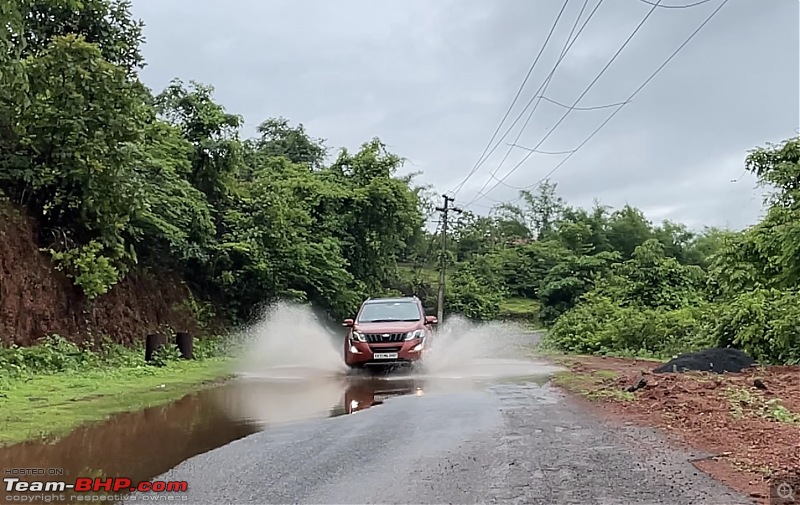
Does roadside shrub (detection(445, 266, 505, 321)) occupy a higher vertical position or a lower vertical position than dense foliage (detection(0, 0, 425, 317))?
lower

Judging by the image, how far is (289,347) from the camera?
24.9 metres

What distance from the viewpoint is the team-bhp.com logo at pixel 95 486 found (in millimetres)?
5863

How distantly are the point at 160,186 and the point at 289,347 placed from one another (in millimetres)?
6598

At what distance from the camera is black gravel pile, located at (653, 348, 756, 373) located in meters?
14.5

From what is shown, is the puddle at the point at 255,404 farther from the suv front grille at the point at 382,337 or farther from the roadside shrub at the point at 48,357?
the roadside shrub at the point at 48,357

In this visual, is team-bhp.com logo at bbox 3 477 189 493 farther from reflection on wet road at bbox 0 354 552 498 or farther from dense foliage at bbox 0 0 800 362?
dense foliage at bbox 0 0 800 362

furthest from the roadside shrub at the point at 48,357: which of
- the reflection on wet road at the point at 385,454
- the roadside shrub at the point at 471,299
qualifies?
the roadside shrub at the point at 471,299

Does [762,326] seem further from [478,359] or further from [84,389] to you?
[84,389]

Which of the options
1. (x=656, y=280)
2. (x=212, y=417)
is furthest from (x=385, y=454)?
(x=656, y=280)

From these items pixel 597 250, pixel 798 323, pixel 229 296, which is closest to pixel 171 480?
pixel 798 323

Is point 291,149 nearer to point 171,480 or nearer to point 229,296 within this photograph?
point 229,296

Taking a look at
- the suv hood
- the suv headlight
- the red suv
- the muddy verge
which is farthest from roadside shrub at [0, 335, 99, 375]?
the muddy verge

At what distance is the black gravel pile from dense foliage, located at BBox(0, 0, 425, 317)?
41.9 feet

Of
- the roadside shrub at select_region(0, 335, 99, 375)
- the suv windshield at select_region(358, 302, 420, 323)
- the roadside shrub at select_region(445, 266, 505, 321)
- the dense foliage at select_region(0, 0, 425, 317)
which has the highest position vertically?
the dense foliage at select_region(0, 0, 425, 317)
